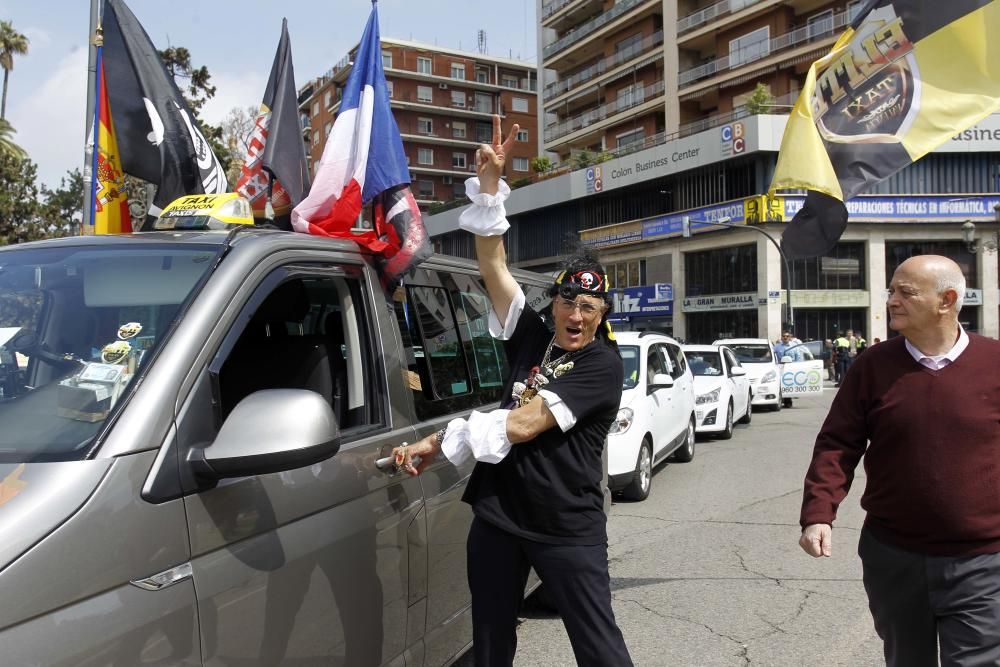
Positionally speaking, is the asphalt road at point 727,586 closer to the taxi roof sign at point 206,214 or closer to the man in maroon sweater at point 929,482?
the man in maroon sweater at point 929,482

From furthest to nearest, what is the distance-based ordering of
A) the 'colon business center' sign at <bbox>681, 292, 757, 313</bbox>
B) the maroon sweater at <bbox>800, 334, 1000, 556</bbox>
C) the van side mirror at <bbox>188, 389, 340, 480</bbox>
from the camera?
1. the 'colon business center' sign at <bbox>681, 292, 757, 313</bbox>
2. the maroon sweater at <bbox>800, 334, 1000, 556</bbox>
3. the van side mirror at <bbox>188, 389, 340, 480</bbox>

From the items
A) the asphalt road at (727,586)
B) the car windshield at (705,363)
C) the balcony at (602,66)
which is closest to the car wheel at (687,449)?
the asphalt road at (727,586)

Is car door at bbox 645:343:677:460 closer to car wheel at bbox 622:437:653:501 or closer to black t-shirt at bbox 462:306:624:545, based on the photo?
car wheel at bbox 622:437:653:501

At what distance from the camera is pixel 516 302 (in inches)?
123

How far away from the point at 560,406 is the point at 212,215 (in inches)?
57.2

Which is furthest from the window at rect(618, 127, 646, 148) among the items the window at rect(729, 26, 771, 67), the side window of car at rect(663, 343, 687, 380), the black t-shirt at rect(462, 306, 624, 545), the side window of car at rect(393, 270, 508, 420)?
the black t-shirt at rect(462, 306, 624, 545)

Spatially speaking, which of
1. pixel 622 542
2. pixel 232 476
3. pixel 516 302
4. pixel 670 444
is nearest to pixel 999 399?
pixel 516 302

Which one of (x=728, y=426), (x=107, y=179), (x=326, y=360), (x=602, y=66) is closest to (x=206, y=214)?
(x=326, y=360)

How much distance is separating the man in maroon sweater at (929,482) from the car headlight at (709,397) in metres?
10.4

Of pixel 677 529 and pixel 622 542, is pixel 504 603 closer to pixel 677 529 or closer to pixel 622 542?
pixel 622 542

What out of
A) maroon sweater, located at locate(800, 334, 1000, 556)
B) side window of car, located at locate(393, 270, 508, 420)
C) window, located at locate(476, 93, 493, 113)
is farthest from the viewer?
window, located at locate(476, 93, 493, 113)

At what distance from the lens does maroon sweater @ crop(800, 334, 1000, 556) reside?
2797 mm

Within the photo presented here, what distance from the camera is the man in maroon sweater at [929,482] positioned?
2760mm

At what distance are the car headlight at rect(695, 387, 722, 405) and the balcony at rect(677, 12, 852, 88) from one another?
29.7m
